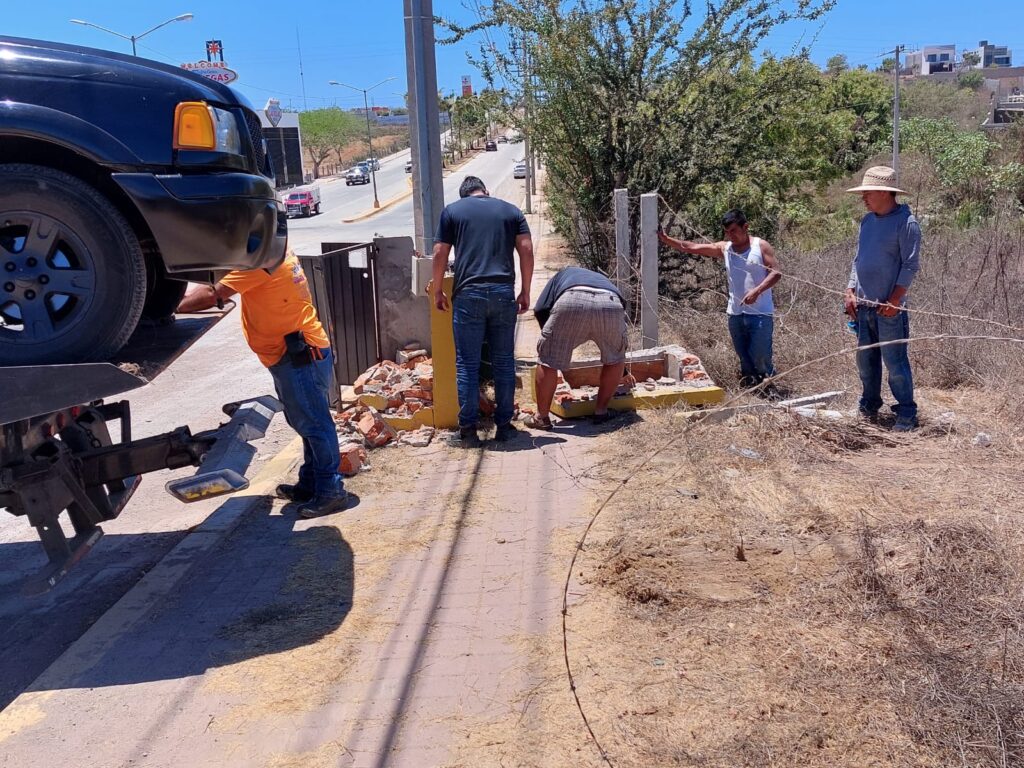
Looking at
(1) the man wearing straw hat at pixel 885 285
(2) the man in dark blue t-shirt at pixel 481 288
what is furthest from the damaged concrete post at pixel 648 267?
(1) the man wearing straw hat at pixel 885 285

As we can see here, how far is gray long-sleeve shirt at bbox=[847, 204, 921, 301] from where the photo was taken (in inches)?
240

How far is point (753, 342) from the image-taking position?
7.37 meters

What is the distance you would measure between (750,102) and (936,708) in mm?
9246

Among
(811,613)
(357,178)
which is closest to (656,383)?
(811,613)

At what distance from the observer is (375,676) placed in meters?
3.58

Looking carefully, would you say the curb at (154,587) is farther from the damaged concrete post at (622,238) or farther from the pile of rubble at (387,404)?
the damaged concrete post at (622,238)

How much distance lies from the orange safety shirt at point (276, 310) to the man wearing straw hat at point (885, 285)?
138 inches

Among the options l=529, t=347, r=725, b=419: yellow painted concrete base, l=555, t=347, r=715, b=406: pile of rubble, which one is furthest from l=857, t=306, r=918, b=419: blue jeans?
l=555, t=347, r=715, b=406: pile of rubble

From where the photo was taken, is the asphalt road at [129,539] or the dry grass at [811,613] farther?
the asphalt road at [129,539]

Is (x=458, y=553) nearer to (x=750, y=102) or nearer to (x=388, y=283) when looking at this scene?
(x=388, y=283)

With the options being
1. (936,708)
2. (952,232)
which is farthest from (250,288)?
(952,232)

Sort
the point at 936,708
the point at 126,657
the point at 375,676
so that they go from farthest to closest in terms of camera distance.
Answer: the point at 126,657 < the point at 375,676 < the point at 936,708

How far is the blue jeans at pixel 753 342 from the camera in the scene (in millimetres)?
7301

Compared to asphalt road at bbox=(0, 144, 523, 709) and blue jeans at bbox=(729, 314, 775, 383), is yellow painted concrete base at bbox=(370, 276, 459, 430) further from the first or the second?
blue jeans at bbox=(729, 314, 775, 383)
